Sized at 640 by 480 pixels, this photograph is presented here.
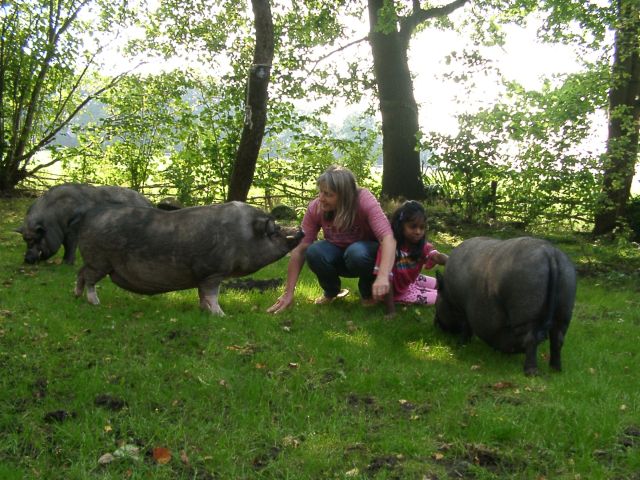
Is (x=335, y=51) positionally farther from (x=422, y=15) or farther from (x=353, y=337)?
(x=353, y=337)

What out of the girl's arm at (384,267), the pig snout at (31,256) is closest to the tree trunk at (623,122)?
the girl's arm at (384,267)

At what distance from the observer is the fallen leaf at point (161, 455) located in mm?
3729

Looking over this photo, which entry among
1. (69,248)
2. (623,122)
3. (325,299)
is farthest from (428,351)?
(623,122)

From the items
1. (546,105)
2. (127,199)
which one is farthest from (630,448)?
(546,105)

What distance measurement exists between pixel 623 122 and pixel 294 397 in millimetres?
9932

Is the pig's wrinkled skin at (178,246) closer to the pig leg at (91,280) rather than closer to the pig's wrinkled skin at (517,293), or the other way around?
the pig leg at (91,280)

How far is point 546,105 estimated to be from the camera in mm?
11555

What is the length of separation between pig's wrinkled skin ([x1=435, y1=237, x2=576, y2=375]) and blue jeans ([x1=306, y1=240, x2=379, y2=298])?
1.07 m

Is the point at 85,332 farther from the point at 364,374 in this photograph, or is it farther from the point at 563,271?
the point at 563,271

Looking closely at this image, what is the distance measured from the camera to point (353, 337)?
6.17m

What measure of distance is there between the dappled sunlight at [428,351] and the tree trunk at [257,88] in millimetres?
5790

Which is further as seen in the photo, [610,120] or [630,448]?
[610,120]

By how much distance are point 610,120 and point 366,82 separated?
21.4 feet

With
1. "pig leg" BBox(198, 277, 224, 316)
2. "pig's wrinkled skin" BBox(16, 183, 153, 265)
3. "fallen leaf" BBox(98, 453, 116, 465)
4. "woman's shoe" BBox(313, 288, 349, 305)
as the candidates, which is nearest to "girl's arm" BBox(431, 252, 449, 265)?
"woman's shoe" BBox(313, 288, 349, 305)
